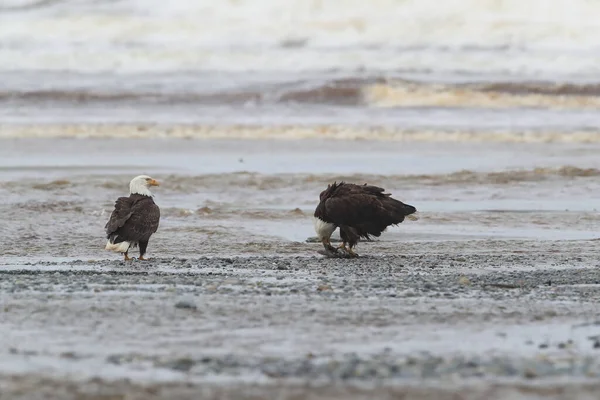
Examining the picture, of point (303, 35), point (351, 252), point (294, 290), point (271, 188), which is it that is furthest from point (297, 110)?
point (294, 290)

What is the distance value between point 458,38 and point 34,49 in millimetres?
13208

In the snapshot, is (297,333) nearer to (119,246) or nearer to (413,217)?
(119,246)

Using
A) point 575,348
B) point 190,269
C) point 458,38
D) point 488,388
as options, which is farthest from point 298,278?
point 458,38

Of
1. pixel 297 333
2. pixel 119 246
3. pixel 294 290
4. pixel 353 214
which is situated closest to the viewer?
pixel 297 333

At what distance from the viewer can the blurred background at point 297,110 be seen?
1309 centimetres

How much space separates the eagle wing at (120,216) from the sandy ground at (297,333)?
3.29 ft

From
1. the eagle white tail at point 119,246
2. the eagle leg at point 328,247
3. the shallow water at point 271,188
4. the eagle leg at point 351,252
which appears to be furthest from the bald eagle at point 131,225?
the eagle leg at point 351,252

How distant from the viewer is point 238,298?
6441 mm

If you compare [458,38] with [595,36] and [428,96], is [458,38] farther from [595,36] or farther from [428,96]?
[428,96]

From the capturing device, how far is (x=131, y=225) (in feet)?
29.9

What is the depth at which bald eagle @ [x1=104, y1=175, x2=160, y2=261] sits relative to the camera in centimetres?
910

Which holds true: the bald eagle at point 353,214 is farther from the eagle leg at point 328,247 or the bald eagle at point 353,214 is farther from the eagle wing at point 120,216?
the eagle wing at point 120,216

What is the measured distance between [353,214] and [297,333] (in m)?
4.27

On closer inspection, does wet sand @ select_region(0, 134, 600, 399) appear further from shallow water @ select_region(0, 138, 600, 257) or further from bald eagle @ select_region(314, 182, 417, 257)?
bald eagle @ select_region(314, 182, 417, 257)
